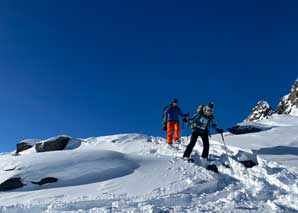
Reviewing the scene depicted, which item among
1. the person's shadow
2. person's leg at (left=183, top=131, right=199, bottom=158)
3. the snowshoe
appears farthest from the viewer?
the person's shadow

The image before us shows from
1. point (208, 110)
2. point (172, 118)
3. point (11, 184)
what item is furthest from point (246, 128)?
point (11, 184)

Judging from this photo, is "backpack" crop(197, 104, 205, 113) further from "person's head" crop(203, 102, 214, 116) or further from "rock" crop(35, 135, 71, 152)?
"rock" crop(35, 135, 71, 152)

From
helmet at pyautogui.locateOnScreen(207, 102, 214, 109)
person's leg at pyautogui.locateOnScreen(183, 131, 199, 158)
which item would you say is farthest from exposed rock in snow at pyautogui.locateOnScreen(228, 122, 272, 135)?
person's leg at pyautogui.locateOnScreen(183, 131, 199, 158)

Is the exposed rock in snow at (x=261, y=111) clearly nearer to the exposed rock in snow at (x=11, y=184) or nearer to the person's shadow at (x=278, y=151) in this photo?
the person's shadow at (x=278, y=151)

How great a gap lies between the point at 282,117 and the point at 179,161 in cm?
1781

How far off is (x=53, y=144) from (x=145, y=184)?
29.6ft

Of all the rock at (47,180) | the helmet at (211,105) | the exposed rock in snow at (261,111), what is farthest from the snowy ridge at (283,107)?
the rock at (47,180)

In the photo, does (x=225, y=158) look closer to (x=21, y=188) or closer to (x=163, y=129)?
(x=163, y=129)

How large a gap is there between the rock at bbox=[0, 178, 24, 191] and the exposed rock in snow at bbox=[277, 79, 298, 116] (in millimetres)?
49167

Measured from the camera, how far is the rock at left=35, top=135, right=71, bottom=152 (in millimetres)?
19406

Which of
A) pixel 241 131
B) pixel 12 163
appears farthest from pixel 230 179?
pixel 241 131

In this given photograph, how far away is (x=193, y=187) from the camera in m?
11.3

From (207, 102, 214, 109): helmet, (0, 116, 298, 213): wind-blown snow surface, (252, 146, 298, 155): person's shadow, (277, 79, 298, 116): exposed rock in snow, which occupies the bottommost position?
(0, 116, 298, 213): wind-blown snow surface

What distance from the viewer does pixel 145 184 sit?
Result: 11703 millimetres
